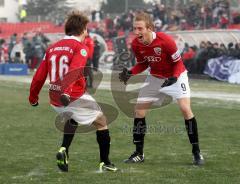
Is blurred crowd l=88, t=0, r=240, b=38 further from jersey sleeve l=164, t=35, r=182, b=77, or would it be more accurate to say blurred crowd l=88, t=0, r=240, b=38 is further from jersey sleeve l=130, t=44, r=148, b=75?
jersey sleeve l=164, t=35, r=182, b=77

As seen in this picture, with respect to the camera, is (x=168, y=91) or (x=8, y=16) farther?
(x=8, y=16)

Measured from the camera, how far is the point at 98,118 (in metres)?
7.57

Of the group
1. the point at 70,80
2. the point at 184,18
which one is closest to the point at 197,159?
the point at 70,80

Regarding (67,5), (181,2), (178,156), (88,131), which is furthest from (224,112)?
(67,5)

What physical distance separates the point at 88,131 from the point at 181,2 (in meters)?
26.3

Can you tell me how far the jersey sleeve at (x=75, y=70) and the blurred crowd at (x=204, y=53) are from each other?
19582 mm

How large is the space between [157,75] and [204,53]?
19.4 m

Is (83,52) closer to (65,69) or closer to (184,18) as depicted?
(65,69)

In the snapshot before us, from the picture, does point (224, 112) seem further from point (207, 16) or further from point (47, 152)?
point (207, 16)

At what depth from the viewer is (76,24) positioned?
7324 mm

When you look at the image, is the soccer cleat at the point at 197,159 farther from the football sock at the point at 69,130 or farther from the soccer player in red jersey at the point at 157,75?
the football sock at the point at 69,130

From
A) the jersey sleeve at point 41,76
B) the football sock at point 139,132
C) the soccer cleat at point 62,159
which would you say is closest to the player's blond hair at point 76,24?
the jersey sleeve at point 41,76

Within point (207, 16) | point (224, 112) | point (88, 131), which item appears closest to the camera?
point (88, 131)

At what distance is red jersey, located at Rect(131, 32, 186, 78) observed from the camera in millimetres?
8242
